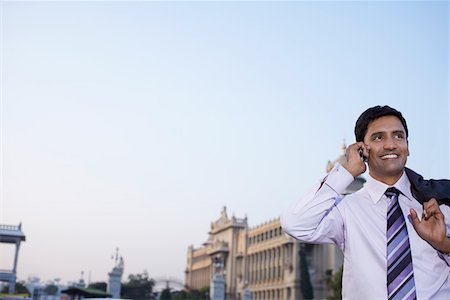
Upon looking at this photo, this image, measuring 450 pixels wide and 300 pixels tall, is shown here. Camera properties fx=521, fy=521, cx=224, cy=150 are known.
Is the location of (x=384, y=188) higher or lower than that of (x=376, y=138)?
lower

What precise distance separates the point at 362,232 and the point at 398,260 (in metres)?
0.16

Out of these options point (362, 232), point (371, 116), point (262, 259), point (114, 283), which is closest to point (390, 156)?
point (371, 116)

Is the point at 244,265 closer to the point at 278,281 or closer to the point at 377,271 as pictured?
the point at 278,281

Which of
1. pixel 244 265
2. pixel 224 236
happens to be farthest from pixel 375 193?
pixel 224 236

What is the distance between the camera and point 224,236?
2392 inches

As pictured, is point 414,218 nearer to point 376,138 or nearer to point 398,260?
point 398,260

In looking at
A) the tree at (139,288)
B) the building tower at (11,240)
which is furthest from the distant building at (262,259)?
the building tower at (11,240)

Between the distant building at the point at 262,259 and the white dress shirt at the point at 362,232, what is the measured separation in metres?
33.1

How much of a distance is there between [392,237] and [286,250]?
146ft

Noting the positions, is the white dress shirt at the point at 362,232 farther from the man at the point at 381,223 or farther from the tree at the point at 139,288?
the tree at the point at 139,288

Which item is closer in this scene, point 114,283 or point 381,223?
point 381,223

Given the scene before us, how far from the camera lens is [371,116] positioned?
2.00m

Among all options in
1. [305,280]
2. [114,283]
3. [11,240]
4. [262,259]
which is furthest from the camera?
[262,259]

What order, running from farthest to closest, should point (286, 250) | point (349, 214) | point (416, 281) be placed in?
1. point (286, 250)
2. point (349, 214)
3. point (416, 281)
